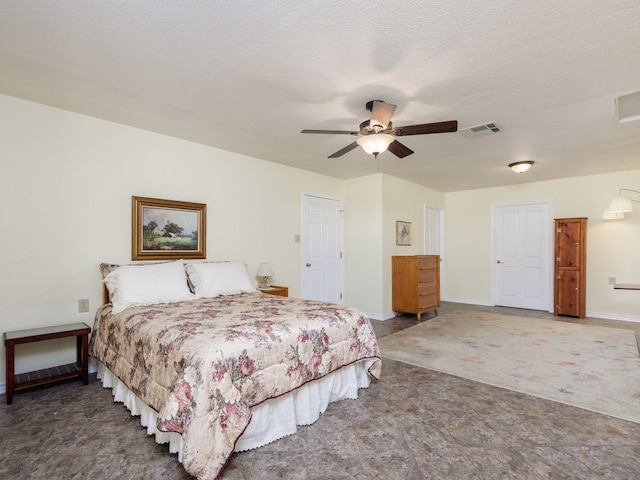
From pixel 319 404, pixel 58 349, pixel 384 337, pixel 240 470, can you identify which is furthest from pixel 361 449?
pixel 58 349

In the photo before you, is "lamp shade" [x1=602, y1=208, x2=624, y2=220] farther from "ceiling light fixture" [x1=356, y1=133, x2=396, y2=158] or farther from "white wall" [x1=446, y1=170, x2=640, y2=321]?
"ceiling light fixture" [x1=356, y1=133, x2=396, y2=158]

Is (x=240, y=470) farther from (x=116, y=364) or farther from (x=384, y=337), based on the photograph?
(x=384, y=337)

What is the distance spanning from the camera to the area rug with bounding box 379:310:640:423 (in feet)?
8.66

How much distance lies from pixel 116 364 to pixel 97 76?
2058 mm

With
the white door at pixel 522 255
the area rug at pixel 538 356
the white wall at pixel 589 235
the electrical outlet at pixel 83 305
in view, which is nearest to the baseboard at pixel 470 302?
the white wall at pixel 589 235

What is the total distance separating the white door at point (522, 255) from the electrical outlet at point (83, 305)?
6.56 m

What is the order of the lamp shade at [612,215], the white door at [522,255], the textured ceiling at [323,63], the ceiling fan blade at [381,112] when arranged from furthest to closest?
the white door at [522,255] < the lamp shade at [612,215] < the ceiling fan blade at [381,112] < the textured ceiling at [323,63]

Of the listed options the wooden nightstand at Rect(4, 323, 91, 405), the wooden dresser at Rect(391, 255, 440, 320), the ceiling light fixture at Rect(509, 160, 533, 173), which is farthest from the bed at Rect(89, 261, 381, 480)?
the ceiling light fixture at Rect(509, 160, 533, 173)

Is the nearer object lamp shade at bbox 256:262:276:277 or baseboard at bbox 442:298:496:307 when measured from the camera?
lamp shade at bbox 256:262:276:277

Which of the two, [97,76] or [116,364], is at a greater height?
[97,76]

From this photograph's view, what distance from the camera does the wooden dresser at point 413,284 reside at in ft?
17.1

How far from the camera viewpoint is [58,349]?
116 inches

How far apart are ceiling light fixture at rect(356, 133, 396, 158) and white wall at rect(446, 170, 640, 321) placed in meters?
4.70

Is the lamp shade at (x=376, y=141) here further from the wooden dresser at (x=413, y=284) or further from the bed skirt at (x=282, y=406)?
the wooden dresser at (x=413, y=284)
